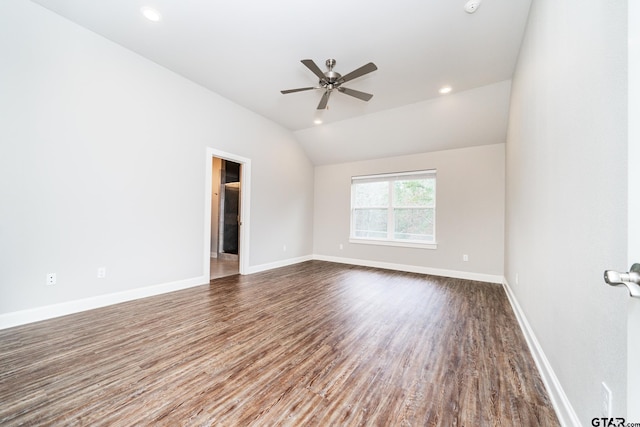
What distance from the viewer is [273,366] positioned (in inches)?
72.2

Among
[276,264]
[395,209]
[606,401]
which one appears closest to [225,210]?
[276,264]

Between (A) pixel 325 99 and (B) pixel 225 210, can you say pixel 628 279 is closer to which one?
(A) pixel 325 99

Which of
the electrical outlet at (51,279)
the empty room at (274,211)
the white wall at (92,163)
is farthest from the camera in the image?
the electrical outlet at (51,279)

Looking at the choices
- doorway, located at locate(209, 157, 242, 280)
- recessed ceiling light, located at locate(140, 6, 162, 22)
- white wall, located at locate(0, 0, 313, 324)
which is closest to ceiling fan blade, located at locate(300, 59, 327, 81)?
recessed ceiling light, located at locate(140, 6, 162, 22)

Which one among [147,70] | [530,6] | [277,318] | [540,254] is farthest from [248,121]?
A: [540,254]

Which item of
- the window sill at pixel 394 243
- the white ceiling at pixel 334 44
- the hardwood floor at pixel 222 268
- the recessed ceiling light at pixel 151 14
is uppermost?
the recessed ceiling light at pixel 151 14

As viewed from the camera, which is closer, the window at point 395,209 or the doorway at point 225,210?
the window at point 395,209

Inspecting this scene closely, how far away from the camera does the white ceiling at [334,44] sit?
2379 mm

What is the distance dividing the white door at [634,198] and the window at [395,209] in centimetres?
451

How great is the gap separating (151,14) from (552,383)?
4582 mm

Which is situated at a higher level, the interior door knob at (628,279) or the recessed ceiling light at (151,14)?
the recessed ceiling light at (151,14)

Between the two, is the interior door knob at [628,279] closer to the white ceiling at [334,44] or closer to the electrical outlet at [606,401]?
the electrical outlet at [606,401]

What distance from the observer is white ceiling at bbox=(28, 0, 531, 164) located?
2379mm

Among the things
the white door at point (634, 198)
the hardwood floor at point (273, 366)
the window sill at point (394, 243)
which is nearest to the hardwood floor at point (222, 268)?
the hardwood floor at point (273, 366)
